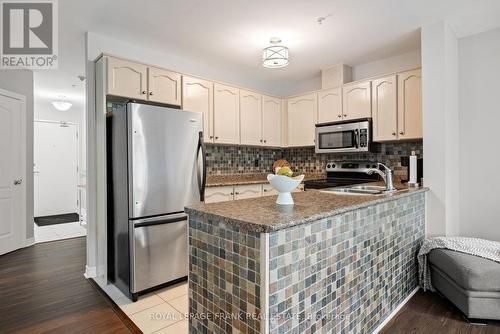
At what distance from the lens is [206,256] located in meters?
1.39

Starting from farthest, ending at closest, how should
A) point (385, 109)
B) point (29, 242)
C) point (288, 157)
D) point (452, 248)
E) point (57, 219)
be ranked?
1. point (57, 219)
2. point (288, 157)
3. point (29, 242)
4. point (385, 109)
5. point (452, 248)

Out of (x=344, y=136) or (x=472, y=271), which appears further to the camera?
(x=344, y=136)

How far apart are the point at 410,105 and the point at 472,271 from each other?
1854mm

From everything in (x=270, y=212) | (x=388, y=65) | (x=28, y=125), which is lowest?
(x=270, y=212)

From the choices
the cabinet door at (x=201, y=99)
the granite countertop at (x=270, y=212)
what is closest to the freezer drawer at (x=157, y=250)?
Answer: the granite countertop at (x=270, y=212)

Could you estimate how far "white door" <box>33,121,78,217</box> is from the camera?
5906 mm

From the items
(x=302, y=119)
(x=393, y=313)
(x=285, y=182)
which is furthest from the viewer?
(x=302, y=119)

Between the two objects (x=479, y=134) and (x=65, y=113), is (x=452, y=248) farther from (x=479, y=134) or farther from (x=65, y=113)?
(x=65, y=113)

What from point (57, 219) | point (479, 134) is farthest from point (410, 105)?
point (57, 219)

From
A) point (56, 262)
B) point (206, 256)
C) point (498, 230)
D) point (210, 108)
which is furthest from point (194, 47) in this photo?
point (498, 230)

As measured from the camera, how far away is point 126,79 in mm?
2770

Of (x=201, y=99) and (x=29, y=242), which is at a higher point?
(x=201, y=99)

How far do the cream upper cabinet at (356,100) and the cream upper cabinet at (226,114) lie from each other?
1398mm

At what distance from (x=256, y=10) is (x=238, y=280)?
84.9 inches
